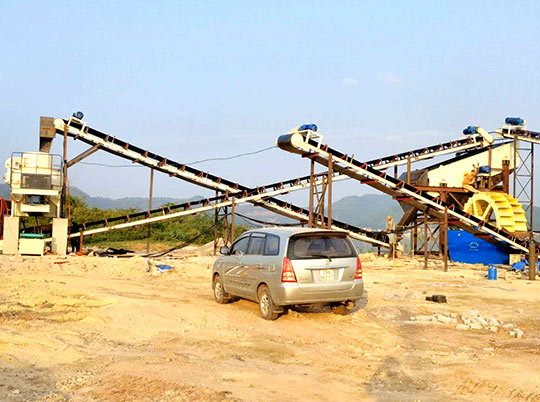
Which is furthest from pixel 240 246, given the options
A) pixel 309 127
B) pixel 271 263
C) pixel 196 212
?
pixel 196 212

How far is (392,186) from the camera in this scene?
26875 mm

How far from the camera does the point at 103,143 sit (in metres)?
28.6

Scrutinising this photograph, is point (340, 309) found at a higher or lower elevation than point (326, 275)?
lower

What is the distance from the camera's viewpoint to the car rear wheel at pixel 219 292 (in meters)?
12.6

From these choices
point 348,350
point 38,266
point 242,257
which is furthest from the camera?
point 38,266

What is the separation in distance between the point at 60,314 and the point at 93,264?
10.5m

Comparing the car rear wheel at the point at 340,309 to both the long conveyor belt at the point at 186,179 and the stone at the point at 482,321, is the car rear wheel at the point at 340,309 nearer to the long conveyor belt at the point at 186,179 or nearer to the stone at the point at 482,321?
the stone at the point at 482,321

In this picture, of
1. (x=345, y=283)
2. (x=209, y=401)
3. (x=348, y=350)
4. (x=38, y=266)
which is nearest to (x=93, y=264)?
(x=38, y=266)

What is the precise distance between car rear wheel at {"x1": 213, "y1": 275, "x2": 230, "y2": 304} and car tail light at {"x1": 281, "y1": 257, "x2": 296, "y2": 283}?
2.66m

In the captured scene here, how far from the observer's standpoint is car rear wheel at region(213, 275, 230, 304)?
12.6 metres

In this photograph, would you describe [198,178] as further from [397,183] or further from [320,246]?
[320,246]

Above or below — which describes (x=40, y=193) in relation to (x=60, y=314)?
above

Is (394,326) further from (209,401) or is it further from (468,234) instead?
(468,234)

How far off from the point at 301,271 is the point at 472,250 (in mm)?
21832
